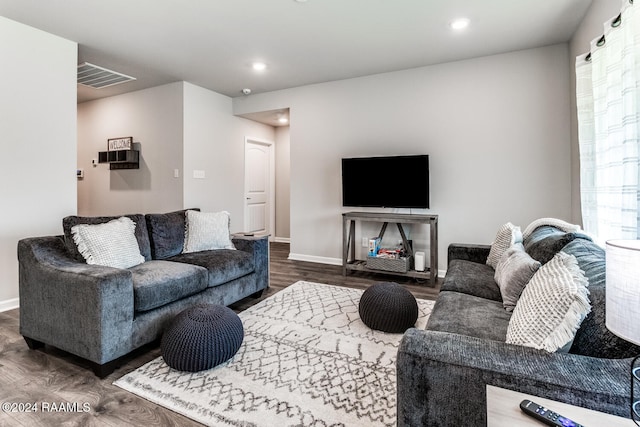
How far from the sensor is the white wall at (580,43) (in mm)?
2398

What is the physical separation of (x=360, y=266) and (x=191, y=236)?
6.86ft

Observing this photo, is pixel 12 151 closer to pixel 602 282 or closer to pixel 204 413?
pixel 204 413

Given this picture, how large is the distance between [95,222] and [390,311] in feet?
7.89

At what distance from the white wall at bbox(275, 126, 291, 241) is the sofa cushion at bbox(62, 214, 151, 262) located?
3.84 metres

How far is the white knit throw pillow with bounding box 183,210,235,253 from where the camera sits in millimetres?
3182

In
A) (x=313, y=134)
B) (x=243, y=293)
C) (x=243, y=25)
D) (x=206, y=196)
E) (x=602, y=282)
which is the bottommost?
(x=243, y=293)

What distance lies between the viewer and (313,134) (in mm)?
4867

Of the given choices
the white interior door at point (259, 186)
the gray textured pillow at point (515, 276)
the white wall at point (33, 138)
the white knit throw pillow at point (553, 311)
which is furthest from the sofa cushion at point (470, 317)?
the white interior door at point (259, 186)

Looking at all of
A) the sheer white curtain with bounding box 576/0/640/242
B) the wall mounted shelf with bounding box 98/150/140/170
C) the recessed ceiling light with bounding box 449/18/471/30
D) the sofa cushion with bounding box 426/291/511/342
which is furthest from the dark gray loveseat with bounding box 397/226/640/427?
the wall mounted shelf with bounding box 98/150/140/170

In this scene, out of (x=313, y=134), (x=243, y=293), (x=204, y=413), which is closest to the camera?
(x=204, y=413)

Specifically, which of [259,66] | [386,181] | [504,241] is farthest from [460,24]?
[259,66]

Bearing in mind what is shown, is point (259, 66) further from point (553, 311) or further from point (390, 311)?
point (553, 311)

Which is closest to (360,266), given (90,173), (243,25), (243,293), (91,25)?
(243,293)

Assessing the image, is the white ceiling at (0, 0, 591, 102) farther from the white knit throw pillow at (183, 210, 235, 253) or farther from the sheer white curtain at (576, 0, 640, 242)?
the white knit throw pillow at (183, 210, 235, 253)
